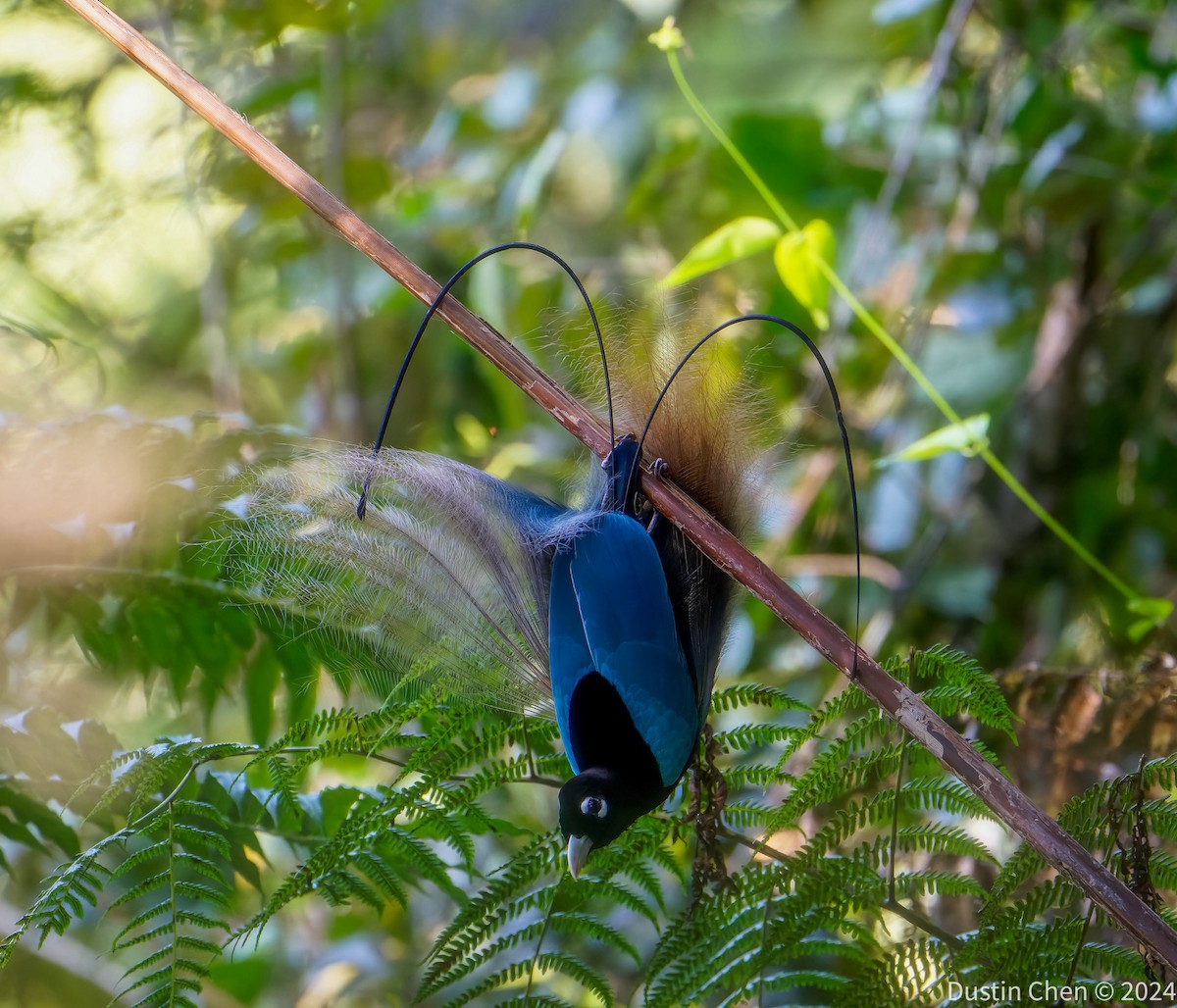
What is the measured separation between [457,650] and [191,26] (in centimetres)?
287

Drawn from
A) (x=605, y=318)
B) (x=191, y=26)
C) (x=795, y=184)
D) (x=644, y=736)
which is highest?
(x=191, y=26)

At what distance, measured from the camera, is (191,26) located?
3.45 metres

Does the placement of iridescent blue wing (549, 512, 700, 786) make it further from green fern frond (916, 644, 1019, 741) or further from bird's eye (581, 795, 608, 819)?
green fern frond (916, 644, 1019, 741)

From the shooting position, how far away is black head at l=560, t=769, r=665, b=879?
1214 millimetres

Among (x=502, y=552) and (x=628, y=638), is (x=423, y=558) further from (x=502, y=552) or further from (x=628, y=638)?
(x=628, y=638)

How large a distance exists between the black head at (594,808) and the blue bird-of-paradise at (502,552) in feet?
0.14

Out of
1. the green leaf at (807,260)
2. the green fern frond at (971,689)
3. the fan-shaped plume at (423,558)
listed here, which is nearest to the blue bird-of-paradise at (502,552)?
the fan-shaped plume at (423,558)

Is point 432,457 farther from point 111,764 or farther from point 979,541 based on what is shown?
point 979,541

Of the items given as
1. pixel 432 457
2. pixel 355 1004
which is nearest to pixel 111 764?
pixel 432 457

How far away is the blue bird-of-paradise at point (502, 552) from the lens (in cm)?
129

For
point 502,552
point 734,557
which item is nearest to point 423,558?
point 502,552

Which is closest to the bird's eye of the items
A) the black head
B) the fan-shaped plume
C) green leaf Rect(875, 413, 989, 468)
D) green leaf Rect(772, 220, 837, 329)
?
the black head

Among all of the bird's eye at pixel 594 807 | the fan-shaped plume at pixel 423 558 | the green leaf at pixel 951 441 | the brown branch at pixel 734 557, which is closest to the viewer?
the brown branch at pixel 734 557

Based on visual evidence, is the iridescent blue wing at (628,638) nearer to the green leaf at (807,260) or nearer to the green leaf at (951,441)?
the green leaf at (951,441)
